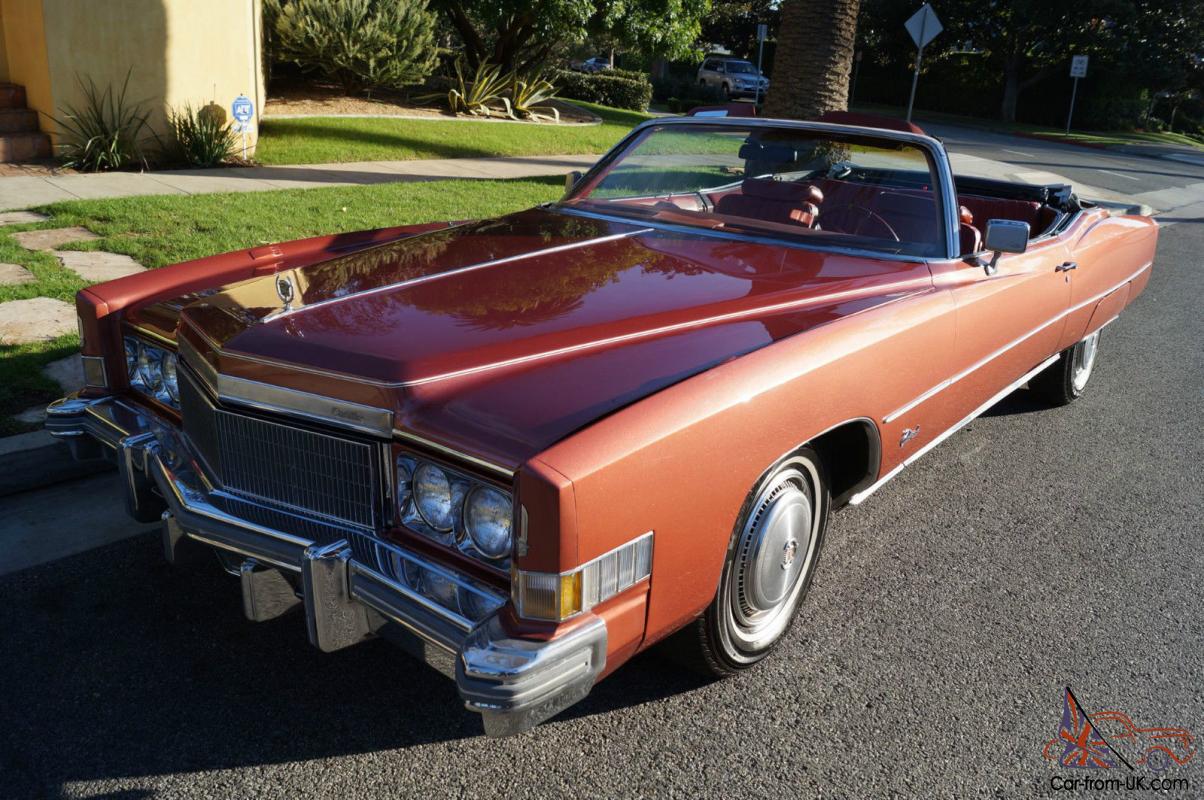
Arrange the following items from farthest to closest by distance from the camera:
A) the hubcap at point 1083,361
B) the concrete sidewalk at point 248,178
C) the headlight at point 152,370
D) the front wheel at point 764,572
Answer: the concrete sidewalk at point 248,178 → the hubcap at point 1083,361 → the headlight at point 152,370 → the front wheel at point 764,572

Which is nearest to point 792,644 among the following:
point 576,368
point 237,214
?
point 576,368

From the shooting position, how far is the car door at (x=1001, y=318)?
349cm

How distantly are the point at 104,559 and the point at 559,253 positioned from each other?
1.88m

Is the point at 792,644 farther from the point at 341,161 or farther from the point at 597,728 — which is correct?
the point at 341,161

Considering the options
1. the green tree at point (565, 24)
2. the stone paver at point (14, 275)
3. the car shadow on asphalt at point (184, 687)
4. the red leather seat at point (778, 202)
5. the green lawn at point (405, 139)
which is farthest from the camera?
the green tree at point (565, 24)

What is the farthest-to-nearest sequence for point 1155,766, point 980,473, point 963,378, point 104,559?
point 980,473 → point 963,378 → point 104,559 → point 1155,766

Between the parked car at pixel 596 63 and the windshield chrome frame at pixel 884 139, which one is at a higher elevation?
the parked car at pixel 596 63

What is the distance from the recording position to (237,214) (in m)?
7.62

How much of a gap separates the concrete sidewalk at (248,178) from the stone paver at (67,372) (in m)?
3.74

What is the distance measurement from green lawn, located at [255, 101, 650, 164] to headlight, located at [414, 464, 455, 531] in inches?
369

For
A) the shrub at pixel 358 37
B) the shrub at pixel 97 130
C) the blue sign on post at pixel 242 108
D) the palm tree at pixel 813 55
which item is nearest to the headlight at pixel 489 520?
the palm tree at pixel 813 55

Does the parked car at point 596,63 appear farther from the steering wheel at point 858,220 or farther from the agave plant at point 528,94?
the steering wheel at point 858,220

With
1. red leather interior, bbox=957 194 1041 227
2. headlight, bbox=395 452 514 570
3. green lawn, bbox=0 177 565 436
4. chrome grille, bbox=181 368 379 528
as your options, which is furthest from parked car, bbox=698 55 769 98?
headlight, bbox=395 452 514 570

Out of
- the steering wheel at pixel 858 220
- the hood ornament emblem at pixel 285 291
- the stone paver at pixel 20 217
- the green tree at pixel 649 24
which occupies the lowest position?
the stone paver at pixel 20 217
